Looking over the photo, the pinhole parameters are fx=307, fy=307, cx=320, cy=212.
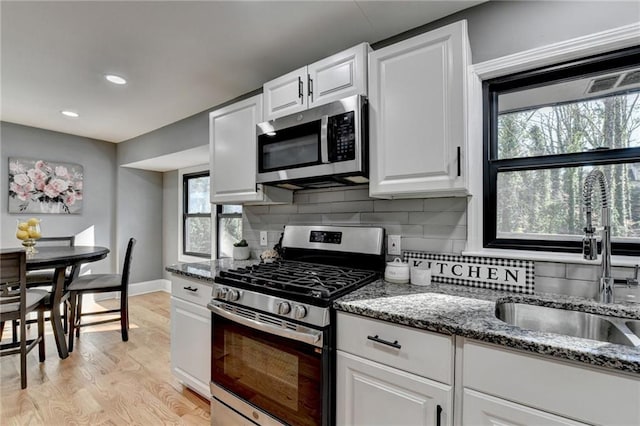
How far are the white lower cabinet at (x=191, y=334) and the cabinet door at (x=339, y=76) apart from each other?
1.36 meters

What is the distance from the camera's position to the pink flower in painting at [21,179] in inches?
146

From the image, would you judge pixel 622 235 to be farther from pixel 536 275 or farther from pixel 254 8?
pixel 254 8

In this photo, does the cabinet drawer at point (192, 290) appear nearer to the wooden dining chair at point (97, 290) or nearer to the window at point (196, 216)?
the wooden dining chair at point (97, 290)

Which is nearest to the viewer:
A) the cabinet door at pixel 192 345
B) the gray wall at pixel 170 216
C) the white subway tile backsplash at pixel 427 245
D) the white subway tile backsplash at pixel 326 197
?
the white subway tile backsplash at pixel 427 245

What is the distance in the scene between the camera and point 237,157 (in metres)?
2.29

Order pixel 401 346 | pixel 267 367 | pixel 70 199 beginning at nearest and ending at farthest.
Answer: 1. pixel 401 346
2. pixel 267 367
3. pixel 70 199

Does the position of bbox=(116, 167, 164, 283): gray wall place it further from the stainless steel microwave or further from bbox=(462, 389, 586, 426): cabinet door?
bbox=(462, 389, 586, 426): cabinet door

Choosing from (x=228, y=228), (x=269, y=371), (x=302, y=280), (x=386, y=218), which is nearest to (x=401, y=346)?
(x=302, y=280)

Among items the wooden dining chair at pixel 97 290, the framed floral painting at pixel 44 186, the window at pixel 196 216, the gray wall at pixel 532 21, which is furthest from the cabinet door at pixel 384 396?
the framed floral painting at pixel 44 186

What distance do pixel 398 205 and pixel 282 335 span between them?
3.35 feet

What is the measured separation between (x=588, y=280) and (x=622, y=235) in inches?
9.9

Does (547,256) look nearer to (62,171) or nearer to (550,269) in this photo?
(550,269)

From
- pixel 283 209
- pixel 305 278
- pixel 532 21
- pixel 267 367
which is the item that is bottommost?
pixel 267 367

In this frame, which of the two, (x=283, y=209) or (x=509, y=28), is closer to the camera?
(x=509, y=28)
